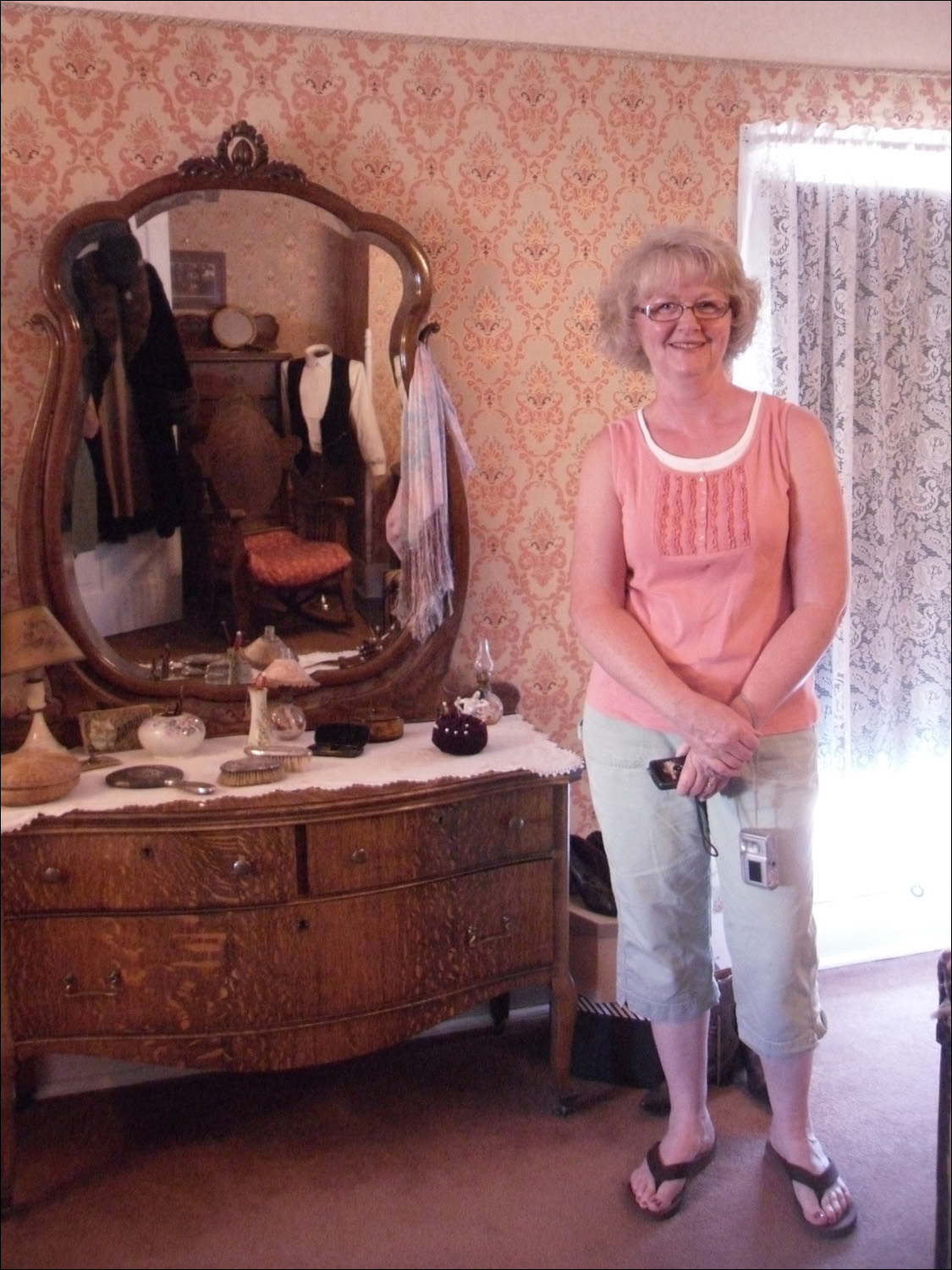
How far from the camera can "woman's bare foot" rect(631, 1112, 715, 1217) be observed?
1461mm

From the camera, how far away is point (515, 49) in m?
1.81

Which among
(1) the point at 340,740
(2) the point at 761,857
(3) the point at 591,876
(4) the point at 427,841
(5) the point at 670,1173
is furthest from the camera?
(3) the point at 591,876

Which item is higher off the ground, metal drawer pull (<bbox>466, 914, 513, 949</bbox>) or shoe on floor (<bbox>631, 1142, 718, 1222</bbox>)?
metal drawer pull (<bbox>466, 914, 513, 949</bbox>)

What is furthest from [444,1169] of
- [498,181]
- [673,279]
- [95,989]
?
[498,181]

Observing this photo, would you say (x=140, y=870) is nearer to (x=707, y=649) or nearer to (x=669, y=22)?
(x=707, y=649)

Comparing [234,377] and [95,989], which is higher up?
[234,377]

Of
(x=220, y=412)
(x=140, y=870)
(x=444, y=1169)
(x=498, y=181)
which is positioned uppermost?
(x=498, y=181)

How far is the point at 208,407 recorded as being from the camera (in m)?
1.66

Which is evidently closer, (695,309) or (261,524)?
(695,309)

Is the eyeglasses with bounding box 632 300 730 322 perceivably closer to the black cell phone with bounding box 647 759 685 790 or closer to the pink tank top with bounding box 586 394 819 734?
the pink tank top with bounding box 586 394 819 734

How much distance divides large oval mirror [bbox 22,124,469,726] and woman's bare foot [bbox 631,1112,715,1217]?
2.90 feet

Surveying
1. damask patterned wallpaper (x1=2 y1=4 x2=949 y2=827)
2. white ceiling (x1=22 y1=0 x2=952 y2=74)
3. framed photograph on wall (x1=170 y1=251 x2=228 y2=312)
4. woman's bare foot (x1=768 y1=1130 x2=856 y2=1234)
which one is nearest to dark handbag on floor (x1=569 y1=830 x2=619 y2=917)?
damask patterned wallpaper (x1=2 y1=4 x2=949 y2=827)

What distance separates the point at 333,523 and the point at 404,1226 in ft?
3.26

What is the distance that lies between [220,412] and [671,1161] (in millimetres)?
1231
